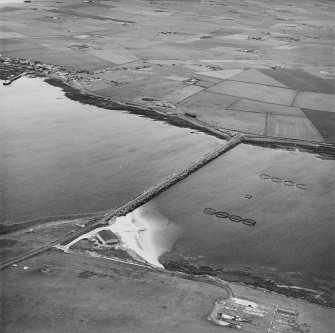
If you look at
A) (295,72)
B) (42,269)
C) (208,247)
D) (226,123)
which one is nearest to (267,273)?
(208,247)

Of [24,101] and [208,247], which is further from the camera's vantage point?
[24,101]

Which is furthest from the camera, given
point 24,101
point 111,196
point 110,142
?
point 24,101

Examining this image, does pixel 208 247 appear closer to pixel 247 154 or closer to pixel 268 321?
pixel 268 321

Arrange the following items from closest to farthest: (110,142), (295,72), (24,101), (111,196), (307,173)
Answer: (111,196) → (307,173) → (110,142) → (24,101) → (295,72)

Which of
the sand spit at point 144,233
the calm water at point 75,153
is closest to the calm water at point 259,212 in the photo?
the sand spit at point 144,233

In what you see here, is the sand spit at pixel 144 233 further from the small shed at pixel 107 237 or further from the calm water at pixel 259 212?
the calm water at pixel 259 212

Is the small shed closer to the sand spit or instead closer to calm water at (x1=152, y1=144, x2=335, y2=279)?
the sand spit
